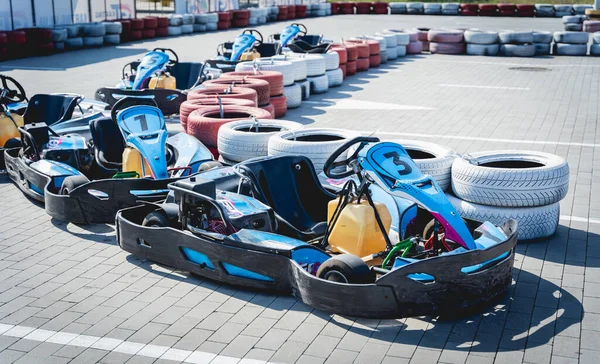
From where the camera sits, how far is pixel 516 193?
16.8ft

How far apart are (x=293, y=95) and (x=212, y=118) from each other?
12.0 feet

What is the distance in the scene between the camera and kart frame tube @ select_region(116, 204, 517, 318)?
3.88 m

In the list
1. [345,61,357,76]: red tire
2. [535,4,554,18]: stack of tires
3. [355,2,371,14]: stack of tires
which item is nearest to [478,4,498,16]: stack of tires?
[535,4,554,18]: stack of tires

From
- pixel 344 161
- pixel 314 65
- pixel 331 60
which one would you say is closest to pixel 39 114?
pixel 344 161

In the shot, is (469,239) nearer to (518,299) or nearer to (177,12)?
(518,299)

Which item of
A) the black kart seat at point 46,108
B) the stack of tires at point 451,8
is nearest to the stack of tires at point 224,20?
the stack of tires at point 451,8

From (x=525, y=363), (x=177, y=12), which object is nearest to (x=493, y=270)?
(x=525, y=363)

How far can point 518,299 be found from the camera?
4316 millimetres

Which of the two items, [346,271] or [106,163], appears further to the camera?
[106,163]

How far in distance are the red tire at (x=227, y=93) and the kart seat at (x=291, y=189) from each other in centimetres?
329

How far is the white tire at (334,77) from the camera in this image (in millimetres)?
12711

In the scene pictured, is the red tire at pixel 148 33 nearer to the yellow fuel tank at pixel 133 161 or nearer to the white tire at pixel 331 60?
the white tire at pixel 331 60

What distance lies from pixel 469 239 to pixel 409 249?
1.08 feet

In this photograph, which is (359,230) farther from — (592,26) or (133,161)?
(592,26)
